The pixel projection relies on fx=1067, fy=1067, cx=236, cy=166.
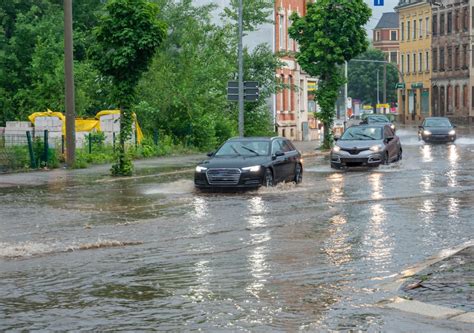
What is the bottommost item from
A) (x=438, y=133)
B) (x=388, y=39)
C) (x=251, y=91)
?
(x=438, y=133)

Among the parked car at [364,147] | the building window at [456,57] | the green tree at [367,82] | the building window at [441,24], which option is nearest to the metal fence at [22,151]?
the parked car at [364,147]

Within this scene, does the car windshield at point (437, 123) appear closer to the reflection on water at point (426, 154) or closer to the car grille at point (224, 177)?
the reflection on water at point (426, 154)

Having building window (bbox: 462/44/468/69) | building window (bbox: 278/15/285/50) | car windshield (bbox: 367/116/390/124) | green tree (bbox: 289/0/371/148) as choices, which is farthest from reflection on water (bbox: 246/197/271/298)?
building window (bbox: 462/44/468/69)

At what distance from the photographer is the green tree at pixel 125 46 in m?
31.6

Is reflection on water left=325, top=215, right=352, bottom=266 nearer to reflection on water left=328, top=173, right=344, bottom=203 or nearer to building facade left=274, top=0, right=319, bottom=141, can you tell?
reflection on water left=328, top=173, right=344, bottom=203

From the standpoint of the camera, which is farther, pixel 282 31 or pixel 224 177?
pixel 282 31

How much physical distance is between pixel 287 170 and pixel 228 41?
26.4 meters

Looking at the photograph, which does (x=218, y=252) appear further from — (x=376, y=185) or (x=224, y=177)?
(x=376, y=185)

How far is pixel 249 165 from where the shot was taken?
25.6m

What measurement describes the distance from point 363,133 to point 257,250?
22.2 m

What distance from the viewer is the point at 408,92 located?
128 meters

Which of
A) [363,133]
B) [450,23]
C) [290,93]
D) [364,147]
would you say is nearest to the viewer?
[364,147]

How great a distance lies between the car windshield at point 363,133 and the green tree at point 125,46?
796cm

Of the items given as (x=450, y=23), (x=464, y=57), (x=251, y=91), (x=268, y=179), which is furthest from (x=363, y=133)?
(x=450, y=23)
